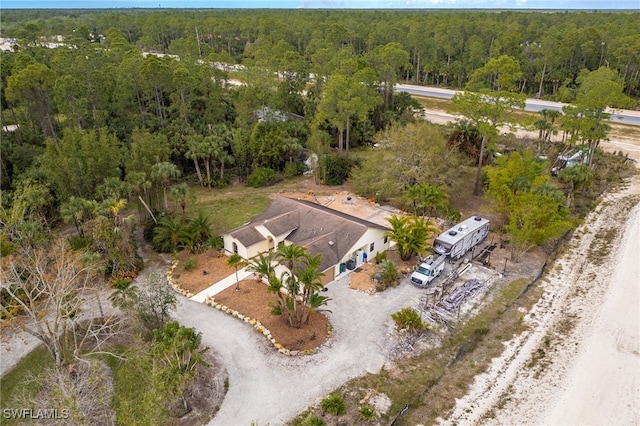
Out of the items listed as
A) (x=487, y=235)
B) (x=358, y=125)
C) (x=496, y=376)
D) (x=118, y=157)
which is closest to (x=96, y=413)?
(x=496, y=376)

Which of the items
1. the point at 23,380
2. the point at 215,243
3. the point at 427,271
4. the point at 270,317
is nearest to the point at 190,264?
the point at 215,243

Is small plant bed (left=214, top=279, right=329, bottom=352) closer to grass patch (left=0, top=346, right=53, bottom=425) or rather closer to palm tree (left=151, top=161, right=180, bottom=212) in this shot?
grass patch (left=0, top=346, right=53, bottom=425)

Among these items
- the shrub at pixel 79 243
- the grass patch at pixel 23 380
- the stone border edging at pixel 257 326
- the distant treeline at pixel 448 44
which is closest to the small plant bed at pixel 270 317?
the stone border edging at pixel 257 326

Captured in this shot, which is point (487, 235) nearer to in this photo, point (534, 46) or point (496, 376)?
point (496, 376)

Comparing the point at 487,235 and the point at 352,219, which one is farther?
the point at 487,235

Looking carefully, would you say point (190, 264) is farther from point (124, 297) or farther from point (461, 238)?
point (461, 238)

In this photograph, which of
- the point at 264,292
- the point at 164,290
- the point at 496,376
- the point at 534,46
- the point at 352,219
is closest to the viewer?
the point at 496,376
